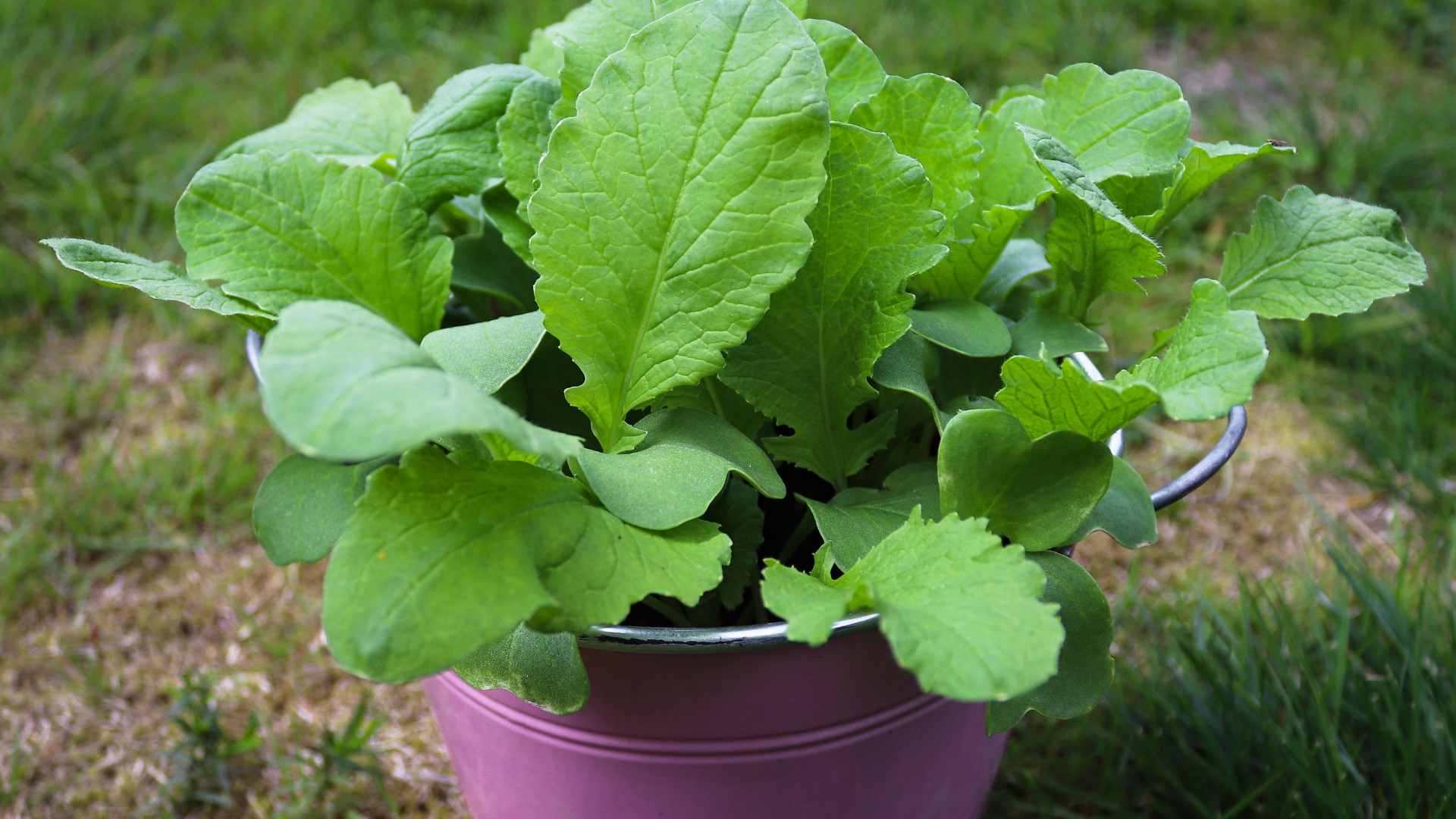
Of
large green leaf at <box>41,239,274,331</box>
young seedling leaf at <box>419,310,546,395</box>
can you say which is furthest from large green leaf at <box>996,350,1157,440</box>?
large green leaf at <box>41,239,274,331</box>

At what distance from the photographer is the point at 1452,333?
4.28ft

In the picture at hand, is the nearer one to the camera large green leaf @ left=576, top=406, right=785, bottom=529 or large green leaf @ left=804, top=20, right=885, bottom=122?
large green leaf @ left=576, top=406, right=785, bottom=529

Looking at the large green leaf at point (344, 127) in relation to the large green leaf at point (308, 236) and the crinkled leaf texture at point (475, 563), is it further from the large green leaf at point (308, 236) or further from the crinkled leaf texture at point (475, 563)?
the crinkled leaf texture at point (475, 563)

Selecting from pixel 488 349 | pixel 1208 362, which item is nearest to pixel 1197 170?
pixel 1208 362

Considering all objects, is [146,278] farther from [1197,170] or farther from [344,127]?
[1197,170]

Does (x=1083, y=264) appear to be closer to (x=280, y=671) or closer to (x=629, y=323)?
(x=629, y=323)

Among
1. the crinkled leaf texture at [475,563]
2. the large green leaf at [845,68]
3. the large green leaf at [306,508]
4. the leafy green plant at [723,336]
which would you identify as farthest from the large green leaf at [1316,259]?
the large green leaf at [306,508]

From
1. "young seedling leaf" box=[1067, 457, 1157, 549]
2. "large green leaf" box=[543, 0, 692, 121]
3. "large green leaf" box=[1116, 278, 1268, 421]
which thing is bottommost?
"young seedling leaf" box=[1067, 457, 1157, 549]

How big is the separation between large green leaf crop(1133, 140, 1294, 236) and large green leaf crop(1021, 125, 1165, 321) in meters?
0.02

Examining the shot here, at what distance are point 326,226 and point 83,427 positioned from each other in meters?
0.90

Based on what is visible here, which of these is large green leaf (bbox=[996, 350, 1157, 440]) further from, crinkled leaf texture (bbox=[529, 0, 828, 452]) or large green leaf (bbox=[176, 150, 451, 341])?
large green leaf (bbox=[176, 150, 451, 341])

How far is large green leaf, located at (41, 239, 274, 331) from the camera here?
53 cm

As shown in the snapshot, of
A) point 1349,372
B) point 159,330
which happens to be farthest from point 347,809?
point 1349,372

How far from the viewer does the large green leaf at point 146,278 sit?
526mm
